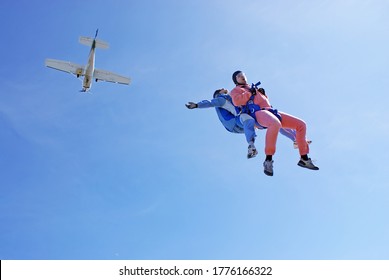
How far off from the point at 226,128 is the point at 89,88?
110 feet

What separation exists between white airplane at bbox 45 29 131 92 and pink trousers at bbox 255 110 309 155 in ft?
106

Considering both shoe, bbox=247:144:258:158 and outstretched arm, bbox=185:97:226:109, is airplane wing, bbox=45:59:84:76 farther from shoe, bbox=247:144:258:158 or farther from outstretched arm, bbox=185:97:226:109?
shoe, bbox=247:144:258:158

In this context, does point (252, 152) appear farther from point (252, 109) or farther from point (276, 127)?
point (252, 109)

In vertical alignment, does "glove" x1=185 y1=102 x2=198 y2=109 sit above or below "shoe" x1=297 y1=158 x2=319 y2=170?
above

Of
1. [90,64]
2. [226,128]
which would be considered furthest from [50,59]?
[226,128]

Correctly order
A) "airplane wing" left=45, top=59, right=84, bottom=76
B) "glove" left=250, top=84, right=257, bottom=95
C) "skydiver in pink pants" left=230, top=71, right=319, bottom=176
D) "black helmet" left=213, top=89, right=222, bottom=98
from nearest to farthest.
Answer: "skydiver in pink pants" left=230, top=71, right=319, bottom=176
"glove" left=250, top=84, right=257, bottom=95
"black helmet" left=213, top=89, right=222, bottom=98
"airplane wing" left=45, top=59, right=84, bottom=76

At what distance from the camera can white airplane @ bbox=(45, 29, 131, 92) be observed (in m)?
41.6

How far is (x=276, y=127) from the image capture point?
864 centimetres

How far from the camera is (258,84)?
9.51 meters

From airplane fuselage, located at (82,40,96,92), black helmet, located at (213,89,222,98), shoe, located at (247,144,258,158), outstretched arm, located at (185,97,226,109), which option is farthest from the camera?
airplane fuselage, located at (82,40,96,92)

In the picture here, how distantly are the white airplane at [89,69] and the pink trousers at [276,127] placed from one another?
32174 mm

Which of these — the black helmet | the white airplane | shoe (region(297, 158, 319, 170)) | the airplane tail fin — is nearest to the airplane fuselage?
the white airplane

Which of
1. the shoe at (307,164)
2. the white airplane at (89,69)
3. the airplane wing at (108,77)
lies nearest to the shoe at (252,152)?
the shoe at (307,164)
